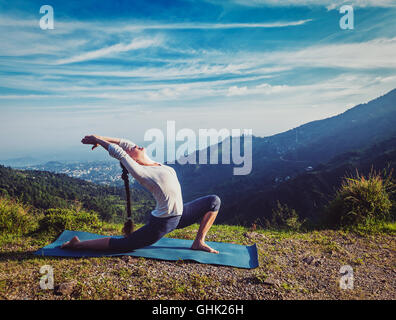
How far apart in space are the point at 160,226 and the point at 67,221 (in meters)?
2.78

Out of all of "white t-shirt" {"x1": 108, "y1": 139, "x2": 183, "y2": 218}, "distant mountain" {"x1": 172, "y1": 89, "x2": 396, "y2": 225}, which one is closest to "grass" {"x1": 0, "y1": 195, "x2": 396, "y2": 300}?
"white t-shirt" {"x1": 108, "y1": 139, "x2": 183, "y2": 218}

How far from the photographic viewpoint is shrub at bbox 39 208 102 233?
514 cm

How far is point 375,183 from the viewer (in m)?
5.59

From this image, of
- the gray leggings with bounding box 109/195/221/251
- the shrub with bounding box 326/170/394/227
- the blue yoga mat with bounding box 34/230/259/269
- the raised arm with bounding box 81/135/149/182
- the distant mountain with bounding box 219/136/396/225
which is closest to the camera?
the raised arm with bounding box 81/135/149/182

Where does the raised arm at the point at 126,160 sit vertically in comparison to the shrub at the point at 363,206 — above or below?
above

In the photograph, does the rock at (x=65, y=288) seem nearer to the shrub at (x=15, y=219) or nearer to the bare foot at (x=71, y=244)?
the bare foot at (x=71, y=244)

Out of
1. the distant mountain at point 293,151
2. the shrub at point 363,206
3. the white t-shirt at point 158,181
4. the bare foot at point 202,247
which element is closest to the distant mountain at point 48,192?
the distant mountain at point 293,151

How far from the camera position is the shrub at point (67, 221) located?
5145 mm

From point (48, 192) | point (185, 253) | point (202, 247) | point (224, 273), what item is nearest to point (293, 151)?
point (48, 192)

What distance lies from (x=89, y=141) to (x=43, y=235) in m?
2.59

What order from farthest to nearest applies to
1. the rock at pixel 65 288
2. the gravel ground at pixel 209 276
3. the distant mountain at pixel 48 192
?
the distant mountain at pixel 48 192, the gravel ground at pixel 209 276, the rock at pixel 65 288

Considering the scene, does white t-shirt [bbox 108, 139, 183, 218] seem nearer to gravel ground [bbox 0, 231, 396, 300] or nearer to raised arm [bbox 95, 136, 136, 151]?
raised arm [bbox 95, 136, 136, 151]

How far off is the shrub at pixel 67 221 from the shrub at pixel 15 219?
1.38ft
